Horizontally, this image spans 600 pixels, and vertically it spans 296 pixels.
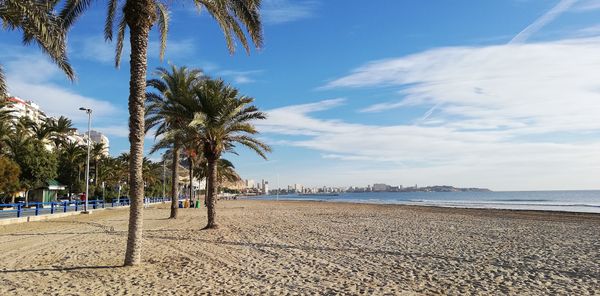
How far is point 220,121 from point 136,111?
7466 mm

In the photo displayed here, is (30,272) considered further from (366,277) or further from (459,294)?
(459,294)

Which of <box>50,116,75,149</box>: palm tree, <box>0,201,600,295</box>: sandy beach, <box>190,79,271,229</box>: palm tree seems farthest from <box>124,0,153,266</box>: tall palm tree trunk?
<box>50,116,75,149</box>: palm tree

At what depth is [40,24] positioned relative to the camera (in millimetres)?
9359

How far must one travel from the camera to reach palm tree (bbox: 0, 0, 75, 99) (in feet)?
30.5

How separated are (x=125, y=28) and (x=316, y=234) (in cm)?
951

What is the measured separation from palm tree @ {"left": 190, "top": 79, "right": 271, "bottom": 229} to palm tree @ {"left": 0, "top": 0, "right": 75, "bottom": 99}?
5839 mm

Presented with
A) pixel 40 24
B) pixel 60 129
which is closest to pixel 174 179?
pixel 40 24

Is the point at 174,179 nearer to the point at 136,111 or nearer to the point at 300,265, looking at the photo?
the point at 136,111

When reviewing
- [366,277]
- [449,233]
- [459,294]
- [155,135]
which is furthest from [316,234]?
[155,135]

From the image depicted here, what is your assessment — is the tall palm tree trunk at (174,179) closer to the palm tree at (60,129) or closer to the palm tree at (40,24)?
the palm tree at (40,24)

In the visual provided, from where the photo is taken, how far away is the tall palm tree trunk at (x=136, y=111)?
885 cm

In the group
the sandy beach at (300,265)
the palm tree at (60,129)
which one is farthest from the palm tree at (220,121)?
the palm tree at (60,129)

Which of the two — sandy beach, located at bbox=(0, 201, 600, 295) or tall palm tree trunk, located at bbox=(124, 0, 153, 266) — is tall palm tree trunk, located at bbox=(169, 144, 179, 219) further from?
tall palm tree trunk, located at bbox=(124, 0, 153, 266)

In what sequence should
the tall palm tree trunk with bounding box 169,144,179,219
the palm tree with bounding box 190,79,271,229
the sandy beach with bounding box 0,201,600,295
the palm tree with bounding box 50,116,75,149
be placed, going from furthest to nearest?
the palm tree with bounding box 50,116,75,149 < the tall palm tree trunk with bounding box 169,144,179,219 < the palm tree with bounding box 190,79,271,229 < the sandy beach with bounding box 0,201,600,295
